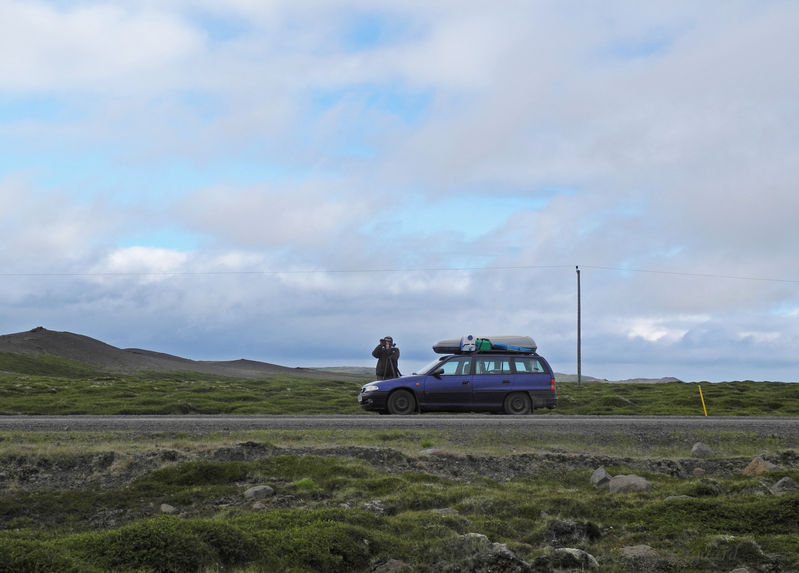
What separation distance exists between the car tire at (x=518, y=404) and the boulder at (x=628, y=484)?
11717 mm

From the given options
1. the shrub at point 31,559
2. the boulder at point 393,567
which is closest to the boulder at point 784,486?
the boulder at point 393,567

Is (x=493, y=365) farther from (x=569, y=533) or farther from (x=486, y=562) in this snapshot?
(x=486, y=562)

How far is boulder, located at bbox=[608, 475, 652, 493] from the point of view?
10.7 m

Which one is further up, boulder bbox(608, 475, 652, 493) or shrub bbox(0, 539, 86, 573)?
boulder bbox(608, 475, 652, 493)

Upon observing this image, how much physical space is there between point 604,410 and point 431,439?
17127 millimetres

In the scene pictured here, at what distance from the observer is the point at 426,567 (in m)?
7.38

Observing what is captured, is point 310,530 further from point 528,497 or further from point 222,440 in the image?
point 222,440

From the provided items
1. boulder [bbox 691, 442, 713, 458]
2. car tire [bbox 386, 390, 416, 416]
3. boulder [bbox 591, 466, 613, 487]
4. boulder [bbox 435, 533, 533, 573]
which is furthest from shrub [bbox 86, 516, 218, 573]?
car tire [bbox 386, 390, 416, 416]

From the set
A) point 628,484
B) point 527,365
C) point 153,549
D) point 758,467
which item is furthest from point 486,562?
point 527,365

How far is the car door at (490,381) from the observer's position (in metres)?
22.7

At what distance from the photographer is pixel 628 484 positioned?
35.6ft

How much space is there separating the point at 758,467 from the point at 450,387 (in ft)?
36.3

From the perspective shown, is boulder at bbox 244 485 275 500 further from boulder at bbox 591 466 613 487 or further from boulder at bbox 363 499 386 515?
boulder at bbox 591 466 613 487

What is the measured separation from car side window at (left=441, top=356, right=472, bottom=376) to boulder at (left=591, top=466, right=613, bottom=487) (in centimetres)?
1099
